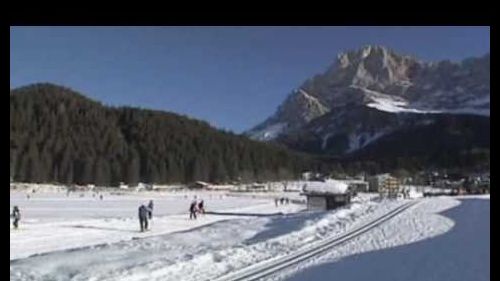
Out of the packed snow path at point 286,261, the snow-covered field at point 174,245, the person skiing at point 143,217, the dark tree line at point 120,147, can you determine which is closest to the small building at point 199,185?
the dark tree line at point 120,147

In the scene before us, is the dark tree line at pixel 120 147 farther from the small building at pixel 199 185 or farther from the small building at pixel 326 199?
the small building at pixel 326 199

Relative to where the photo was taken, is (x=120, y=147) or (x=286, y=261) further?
(x=120, y=147)

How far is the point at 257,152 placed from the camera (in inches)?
6289

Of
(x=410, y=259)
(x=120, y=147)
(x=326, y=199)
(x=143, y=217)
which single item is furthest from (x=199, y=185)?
(x=410, y=259)

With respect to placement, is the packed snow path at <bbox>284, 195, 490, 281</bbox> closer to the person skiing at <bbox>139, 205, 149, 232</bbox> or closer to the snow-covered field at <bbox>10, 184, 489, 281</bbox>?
the snow-covered field at <bbox>10, 184, 489, 281</bbox>

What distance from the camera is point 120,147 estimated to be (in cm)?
14112

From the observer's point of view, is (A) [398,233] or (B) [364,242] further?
(A) [398,233]

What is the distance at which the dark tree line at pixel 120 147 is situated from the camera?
122 metres

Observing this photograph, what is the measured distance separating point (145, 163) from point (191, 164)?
10.1 metres

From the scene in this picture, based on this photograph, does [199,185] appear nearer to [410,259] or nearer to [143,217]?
[143,217]
